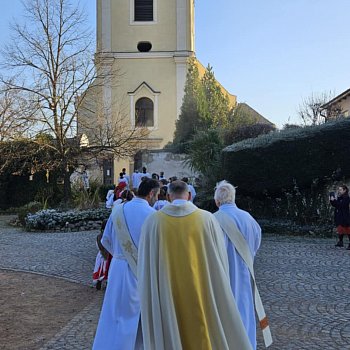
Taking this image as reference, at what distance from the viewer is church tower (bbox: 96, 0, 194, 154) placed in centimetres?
4056

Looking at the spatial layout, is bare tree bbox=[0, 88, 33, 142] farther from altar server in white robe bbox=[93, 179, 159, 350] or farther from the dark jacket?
altar server in white robe bbox=[93, 179, 159, 350]

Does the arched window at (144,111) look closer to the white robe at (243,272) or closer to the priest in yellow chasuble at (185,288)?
the white robe at (243,272)

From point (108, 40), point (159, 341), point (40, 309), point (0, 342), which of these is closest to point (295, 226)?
point (40, 309)

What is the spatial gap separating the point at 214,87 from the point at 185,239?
31775 millimetres

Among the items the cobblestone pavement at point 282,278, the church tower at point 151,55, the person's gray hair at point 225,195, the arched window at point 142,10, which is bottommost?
the cobblestone pavement at point 282,278

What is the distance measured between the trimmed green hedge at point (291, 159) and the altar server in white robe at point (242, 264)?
11448 mm

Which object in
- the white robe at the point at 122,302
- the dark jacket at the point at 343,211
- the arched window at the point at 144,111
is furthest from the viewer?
the arched window at the point at 144,111

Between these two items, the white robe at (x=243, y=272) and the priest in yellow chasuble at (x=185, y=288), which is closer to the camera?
the priest in yellow chasuble at (x=185, y=288)

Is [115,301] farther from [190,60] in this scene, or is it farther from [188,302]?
[190,60]

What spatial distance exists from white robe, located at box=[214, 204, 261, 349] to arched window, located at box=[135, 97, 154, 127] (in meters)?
36.2

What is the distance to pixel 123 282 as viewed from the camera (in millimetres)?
4910

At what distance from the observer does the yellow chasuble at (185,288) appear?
12.9ft

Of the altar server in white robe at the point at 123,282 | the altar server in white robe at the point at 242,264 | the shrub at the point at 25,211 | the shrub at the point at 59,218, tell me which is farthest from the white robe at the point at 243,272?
the shrub at the point at 25,211

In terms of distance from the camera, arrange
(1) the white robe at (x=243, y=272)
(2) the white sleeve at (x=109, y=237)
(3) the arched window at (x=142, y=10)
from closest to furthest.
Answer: (1) the white robe at (x=243, y=272), (2) the white sleeve at (x=109, y=237), (3) the arched window at (x=142, y=10)
